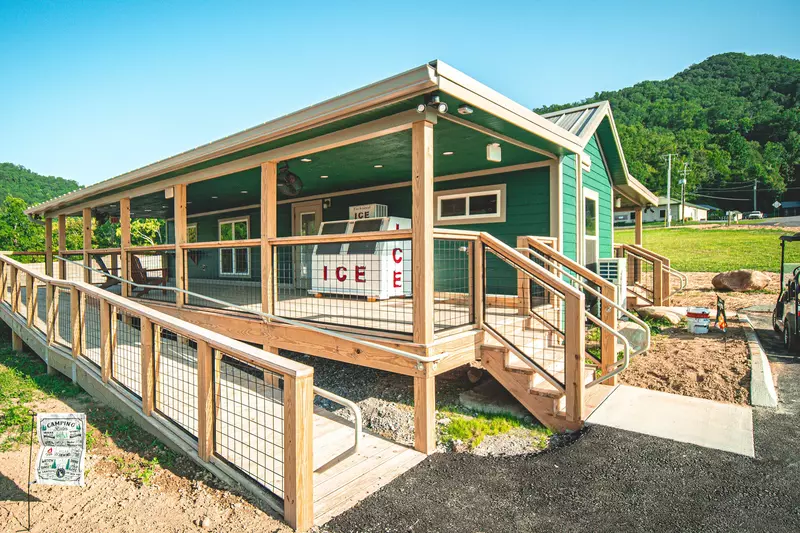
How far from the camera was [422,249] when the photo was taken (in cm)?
383

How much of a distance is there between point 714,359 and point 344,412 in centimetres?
477

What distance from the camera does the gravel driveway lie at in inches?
108

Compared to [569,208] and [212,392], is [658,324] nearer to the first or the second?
[569,208]

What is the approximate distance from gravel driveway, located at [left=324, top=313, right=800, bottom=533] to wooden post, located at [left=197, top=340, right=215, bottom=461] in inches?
44.1

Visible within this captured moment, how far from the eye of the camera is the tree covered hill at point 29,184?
42.5 m

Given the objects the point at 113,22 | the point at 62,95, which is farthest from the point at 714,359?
the point at 62,95

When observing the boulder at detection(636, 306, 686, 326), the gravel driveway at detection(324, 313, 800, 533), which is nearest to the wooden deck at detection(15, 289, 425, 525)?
the gravel driveway at detection(324, 313, 800, 533)

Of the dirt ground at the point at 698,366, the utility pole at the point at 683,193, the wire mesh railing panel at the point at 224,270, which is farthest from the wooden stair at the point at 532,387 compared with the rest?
the utility pole at the point at 683,193

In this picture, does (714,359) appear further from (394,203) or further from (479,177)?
(394,203)

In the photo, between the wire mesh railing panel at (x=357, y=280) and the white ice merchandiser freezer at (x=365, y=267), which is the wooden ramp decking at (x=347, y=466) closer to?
the wire mesh railing panel at (x=357, y=280)

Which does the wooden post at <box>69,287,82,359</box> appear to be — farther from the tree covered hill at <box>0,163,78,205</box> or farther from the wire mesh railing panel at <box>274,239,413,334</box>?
the tree covered hill at <box>0,163,78,205</box>

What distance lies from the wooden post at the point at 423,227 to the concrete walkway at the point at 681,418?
1.86 m

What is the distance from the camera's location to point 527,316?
561 cm

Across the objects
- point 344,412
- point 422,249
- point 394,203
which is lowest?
point 344,412
